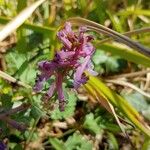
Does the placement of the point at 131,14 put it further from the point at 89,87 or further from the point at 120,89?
the point at 89,87

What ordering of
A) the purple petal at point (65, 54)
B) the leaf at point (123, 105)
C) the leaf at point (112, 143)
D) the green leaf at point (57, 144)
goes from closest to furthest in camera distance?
1. the purple petal at point (65, 54)
2. the leaf at point (123, 105)
3. the green leaf at point (57, 144)
4. the leaf at point (112, 143)

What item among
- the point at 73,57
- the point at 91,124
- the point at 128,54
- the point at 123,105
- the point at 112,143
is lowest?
the point at 112,143

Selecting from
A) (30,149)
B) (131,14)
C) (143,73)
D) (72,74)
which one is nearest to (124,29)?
(131,14)

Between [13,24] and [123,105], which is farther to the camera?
[123,105]

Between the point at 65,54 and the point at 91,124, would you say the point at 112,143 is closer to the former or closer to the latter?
the point at 91,124

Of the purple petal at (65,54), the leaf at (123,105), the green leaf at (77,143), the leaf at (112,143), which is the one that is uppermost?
the purple petal at (65,54)

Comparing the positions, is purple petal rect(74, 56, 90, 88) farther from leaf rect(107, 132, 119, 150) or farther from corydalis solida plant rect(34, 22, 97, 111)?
leaf rect(107, 132, 119, 150)

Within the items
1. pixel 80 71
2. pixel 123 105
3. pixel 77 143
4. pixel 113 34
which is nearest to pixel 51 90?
pixel 80 71

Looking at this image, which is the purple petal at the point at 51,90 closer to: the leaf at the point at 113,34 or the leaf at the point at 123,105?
the leaf at the point at 113,34

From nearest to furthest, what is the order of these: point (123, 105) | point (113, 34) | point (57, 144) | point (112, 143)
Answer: point (113, 34) → point (123, 105) → point (57, 144) → point (112, 143)

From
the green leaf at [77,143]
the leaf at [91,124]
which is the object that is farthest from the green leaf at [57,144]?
the leaf at [91,124]

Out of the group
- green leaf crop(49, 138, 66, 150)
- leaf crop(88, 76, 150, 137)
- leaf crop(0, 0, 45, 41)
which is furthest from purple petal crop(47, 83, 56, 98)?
green leaf crop(49, 138, 66, 150)

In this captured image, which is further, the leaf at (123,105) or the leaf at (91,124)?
the leaf at (91,124)
